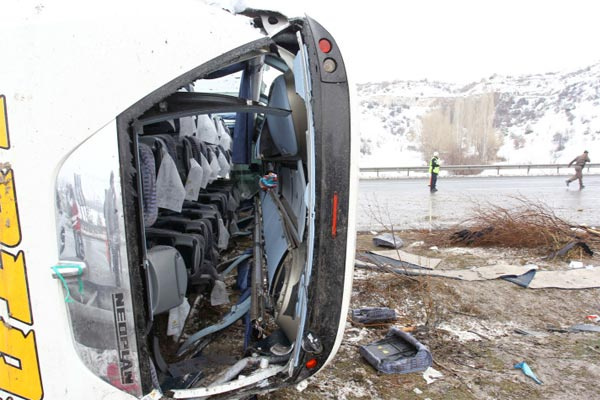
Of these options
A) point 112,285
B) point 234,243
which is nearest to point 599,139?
point 234,243

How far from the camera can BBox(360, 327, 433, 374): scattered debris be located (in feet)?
7.83

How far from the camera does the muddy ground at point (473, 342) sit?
226 cm

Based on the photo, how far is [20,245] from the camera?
50.1 inches

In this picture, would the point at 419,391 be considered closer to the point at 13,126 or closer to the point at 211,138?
the point at 13,126

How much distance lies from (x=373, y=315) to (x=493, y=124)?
48944 mm

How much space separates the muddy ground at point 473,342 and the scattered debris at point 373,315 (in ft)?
0.23

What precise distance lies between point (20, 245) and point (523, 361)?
308 cm

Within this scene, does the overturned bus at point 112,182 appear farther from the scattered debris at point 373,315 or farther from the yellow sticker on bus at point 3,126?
the scattered debris at point 373,315

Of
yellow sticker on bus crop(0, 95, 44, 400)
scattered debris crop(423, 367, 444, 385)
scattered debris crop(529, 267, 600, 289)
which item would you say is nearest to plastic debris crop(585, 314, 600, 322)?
scattered debris crop(529, 267, 600, 289)

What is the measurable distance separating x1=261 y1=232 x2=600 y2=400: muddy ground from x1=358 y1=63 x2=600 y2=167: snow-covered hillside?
22281mm

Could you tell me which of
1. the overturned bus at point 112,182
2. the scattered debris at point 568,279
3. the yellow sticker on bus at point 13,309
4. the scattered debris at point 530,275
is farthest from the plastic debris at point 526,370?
the yellow sticker on bus at point 13,309

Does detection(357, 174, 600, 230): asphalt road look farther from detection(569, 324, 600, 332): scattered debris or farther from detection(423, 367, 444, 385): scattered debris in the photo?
detection(423, 367, 444, 385): scattered debris

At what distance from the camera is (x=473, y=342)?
287cm

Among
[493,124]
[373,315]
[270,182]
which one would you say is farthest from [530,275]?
[493,124]
